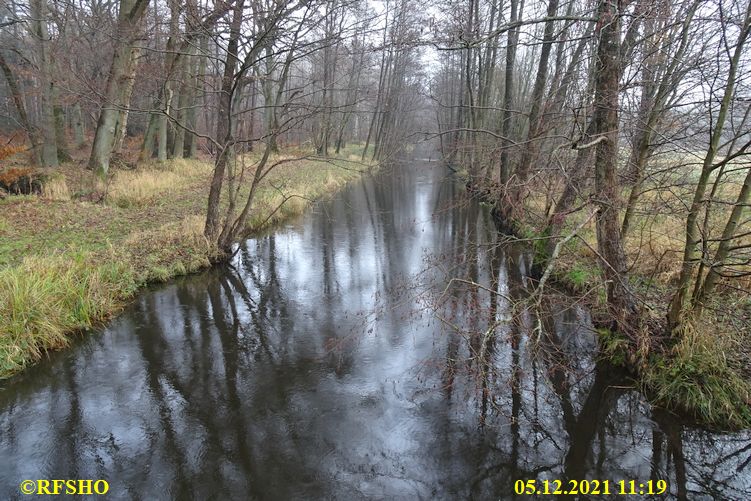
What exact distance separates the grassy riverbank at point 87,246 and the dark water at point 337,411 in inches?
17.1

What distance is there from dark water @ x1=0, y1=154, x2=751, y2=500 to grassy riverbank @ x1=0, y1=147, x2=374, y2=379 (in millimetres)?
433

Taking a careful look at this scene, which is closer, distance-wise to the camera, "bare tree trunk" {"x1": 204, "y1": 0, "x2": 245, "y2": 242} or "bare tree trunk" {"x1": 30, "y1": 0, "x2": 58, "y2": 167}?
Answer: "bare tree trunk" {"x1": 204, "y1": 0, "x2": 245, "y2": 242}

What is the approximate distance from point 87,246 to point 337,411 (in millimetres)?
6509

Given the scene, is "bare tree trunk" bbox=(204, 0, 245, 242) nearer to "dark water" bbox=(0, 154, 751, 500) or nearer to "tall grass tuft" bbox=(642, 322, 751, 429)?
"dark water" bbox=(0, 154, 751, 500)

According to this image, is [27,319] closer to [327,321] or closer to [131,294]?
[131,294]

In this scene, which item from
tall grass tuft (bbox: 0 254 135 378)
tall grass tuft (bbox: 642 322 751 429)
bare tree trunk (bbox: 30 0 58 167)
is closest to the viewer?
tall grass tuft (bbox: 642 322 751 429)

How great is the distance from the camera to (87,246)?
8.88 meters

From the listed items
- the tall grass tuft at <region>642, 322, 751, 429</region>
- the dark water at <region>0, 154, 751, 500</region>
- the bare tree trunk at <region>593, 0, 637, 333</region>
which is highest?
the bare tree trunk at <region>593, 0, 637, 333</region>

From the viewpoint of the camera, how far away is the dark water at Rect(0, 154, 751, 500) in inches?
170

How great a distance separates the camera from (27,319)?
622cm

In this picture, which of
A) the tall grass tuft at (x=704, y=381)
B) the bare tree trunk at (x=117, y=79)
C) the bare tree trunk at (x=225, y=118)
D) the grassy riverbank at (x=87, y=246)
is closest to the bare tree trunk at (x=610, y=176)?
the tall grass tuft at (x=704, y=381)

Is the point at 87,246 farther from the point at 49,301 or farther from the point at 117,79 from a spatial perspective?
the point at 117,79

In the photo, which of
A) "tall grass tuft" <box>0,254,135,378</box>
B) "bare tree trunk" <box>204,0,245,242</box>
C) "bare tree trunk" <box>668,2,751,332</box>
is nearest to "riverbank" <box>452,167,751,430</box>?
"bare tree trunk" <box>668,2,751,332</box>

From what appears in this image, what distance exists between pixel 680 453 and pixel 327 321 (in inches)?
195
